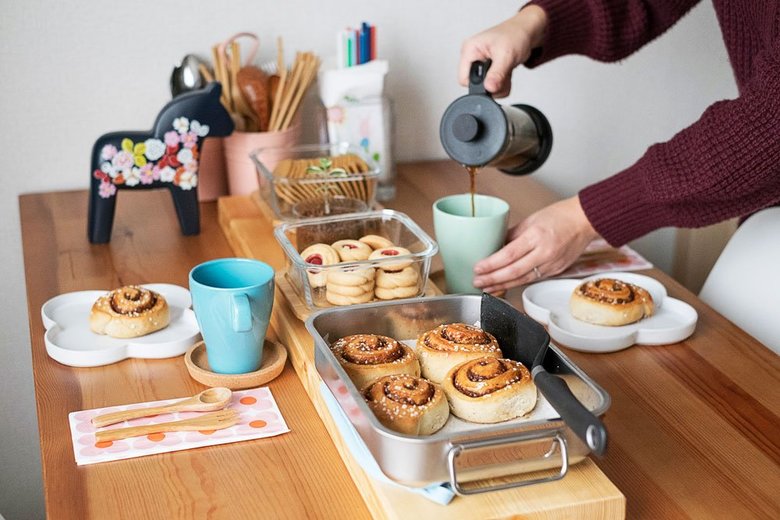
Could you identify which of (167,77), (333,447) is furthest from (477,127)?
(167,77)

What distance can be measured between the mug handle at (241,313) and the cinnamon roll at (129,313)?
17cm

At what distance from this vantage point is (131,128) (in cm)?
172

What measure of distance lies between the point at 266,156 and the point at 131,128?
1.04ft

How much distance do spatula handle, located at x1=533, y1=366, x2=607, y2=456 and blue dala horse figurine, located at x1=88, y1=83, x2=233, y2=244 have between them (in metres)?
0.86

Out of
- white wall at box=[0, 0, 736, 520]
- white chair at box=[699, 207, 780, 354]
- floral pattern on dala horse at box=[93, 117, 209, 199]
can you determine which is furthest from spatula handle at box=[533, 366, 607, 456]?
white wall at box=[0, 0, 736, 520]

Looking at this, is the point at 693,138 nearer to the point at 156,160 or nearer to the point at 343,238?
the point at 343,238

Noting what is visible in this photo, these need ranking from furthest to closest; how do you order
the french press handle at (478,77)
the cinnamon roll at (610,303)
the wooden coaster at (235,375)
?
the french press handle at (478,77), the cinnamon roll at (610,303), the wooden coaster at (235,375)

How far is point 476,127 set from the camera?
1.17 m

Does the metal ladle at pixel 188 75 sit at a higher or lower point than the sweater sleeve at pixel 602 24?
lower

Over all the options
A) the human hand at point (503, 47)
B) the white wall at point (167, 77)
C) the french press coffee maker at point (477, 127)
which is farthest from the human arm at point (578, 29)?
the white wall at point (167, 77)

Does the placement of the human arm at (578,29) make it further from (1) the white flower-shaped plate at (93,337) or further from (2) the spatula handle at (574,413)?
(2) the spatula handle at (574,413)

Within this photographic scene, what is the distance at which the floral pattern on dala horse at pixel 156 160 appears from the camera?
142 cm

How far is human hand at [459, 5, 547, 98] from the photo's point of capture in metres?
1.36

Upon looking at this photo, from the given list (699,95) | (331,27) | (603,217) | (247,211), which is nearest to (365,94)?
(331,27)
